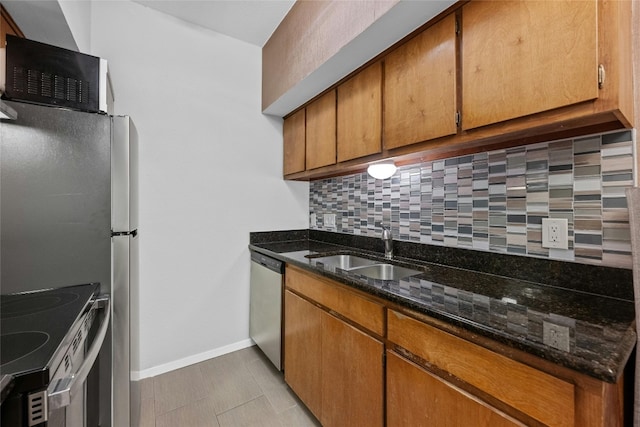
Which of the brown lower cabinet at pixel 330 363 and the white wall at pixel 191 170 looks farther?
the white wall at pixel 191 170

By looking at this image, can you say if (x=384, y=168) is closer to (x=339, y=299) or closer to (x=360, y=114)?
(x=360, y=114)

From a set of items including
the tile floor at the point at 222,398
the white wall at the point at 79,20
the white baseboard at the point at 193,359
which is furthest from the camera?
the white baseboard at the point at 193,359

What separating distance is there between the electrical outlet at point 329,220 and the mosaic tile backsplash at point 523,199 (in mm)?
576

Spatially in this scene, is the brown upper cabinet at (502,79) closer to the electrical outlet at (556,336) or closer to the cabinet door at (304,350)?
the electrical outlet at (556,336)

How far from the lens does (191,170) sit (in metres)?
2.16

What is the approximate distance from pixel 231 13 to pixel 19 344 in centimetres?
226

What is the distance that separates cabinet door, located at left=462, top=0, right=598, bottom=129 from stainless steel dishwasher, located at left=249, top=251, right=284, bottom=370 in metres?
1.47

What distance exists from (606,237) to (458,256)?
58 cm

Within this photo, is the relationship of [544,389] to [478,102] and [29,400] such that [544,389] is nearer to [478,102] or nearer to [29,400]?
[478,102]

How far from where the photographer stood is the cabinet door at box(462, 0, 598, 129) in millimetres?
822

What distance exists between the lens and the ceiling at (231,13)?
1947 mm

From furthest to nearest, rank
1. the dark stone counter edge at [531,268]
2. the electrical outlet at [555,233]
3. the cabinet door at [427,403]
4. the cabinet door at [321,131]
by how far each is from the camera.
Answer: the cabinet door at [321,131] → the electrical outlet at [555,233] → the dark stone counter edge at [531,268] → the cabinet door at [427,403]

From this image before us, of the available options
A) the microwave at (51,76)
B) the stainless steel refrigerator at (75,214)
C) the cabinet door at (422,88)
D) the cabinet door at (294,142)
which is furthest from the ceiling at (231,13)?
the stainless steel refrigerator at (75,214)

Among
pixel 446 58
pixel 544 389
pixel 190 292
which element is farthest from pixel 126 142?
pixel 544 389
